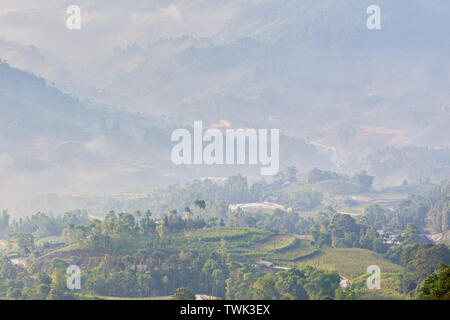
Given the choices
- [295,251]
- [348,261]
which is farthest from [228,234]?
[348,261]


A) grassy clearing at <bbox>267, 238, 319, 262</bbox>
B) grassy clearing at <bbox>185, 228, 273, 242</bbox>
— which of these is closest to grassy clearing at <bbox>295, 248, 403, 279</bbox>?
grassy clearing at <bbox>267, 238, 319, 262</bbox>

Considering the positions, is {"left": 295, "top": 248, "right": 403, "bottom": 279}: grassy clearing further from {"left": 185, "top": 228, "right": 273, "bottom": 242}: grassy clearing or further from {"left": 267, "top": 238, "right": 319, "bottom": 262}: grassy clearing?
{"left": 185, "top": 228, "right": 273, "bottom": 242}: grassy clearing

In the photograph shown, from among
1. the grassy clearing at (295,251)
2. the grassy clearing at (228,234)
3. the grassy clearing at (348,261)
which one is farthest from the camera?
the grassy clearing at (228,234)

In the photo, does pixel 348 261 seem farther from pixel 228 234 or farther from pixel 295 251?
pixel 228 234

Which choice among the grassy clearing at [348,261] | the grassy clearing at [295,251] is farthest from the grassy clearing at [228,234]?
the grassy clearing at [348,261]

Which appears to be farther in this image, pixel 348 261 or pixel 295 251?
pixel 295 251

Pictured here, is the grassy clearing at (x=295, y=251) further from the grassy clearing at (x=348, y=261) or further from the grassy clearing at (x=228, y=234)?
the grassy clearing at (x=228, y=234)

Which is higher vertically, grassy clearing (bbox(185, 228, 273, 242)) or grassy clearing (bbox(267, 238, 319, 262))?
grassy clearing (bbox(185, 228, 273, 242))

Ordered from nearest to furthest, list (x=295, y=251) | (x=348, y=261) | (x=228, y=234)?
1. (x=348, y=261)
2. (x=295, y=251)
3. (x=228, y=234)

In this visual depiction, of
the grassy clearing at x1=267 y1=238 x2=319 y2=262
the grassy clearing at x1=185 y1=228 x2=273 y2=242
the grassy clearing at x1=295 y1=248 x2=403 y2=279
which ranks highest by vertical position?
the grassy clearing at x1=185 y1=228 x2=273 y2=242

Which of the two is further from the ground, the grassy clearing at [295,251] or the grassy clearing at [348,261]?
the grassy clearing at [295,251]
